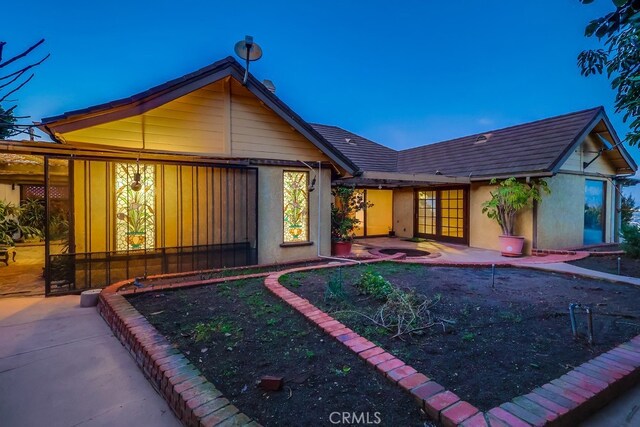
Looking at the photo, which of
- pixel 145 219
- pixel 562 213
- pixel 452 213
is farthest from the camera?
pixel 452 213

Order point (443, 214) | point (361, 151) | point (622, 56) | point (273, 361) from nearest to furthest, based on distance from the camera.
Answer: point (273, 361) < point (622, 56) < point (443, 214) < point (361, 151)

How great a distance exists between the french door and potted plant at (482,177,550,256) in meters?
1.71

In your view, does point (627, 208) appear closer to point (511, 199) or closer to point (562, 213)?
point (562, 213)

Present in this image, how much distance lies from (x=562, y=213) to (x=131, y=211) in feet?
40.0

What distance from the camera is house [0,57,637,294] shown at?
5.52 m

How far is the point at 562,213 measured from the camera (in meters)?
9.93

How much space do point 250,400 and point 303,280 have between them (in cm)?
324

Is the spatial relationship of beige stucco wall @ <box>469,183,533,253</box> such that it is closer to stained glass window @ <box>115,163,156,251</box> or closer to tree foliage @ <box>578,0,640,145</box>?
tree foliage @ <box>578,0,640,145</box>

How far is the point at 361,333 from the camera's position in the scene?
A: 3203 millimetres

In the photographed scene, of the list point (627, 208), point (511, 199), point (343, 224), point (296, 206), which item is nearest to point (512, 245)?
point (511, 199)

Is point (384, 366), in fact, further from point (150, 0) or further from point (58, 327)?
point (150, 0)

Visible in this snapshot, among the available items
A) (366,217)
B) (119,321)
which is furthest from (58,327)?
(366,217)

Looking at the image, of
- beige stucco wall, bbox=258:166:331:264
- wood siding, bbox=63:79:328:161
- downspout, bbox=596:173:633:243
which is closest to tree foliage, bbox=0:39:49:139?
wood siding, bbox=63:79:328:161

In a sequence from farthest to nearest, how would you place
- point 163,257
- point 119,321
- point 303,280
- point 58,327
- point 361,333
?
1. point 163,257
2. point 303,280
3. point 58,327
4. point 119,321
5. point 361,333
